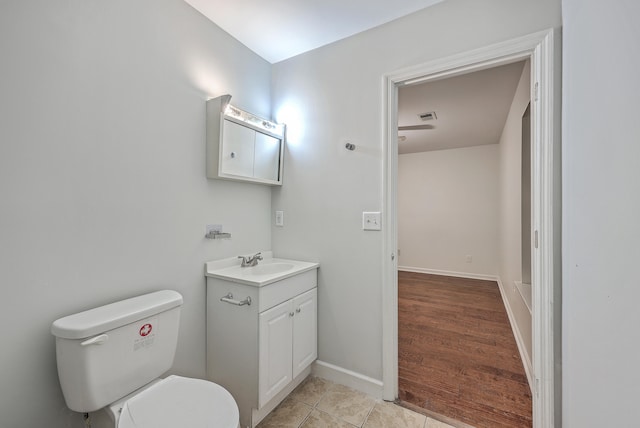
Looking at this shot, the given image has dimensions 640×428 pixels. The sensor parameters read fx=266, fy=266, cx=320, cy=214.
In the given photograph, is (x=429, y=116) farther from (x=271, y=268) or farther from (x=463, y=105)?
(x=271, y=268)

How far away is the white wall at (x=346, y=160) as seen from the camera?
166cm

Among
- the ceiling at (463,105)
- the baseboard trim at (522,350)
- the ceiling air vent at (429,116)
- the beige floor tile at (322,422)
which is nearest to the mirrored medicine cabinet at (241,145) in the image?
the ceiling at (463,105)

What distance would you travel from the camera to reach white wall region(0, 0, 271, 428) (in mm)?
1024

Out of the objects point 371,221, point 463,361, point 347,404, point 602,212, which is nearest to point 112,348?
point 347,404

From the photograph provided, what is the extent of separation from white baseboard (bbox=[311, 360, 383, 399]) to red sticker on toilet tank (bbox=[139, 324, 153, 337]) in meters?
1.22

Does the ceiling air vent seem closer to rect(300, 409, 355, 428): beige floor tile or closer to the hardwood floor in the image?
the hardwood floor

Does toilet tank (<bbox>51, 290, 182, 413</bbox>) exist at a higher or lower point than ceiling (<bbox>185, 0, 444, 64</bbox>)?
lower

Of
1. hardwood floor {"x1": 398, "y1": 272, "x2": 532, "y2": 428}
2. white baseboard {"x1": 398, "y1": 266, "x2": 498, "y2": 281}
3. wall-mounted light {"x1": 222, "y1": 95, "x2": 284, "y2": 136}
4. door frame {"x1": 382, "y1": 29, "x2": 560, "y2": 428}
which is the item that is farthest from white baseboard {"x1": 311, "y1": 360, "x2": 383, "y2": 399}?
white baseboard {"x1": 398, "y1": 266, "x2": 498, "y2": 281}

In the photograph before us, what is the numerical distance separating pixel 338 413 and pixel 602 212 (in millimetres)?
1639

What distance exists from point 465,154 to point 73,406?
18.0 feet

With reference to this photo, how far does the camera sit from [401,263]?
5.41 meters

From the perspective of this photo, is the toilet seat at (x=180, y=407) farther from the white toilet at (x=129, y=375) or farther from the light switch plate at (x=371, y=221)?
the light switch plate at (x=371, y=221)

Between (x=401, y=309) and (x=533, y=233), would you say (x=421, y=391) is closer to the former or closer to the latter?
(x=533, y=233)

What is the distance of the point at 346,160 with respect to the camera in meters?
1.89
